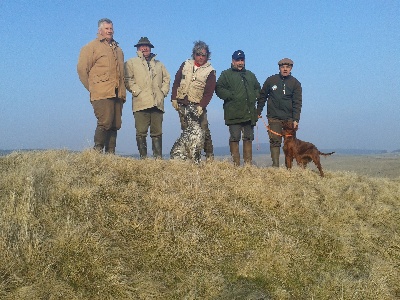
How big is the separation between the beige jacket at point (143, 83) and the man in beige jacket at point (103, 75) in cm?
38

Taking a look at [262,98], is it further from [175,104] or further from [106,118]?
[106,118]

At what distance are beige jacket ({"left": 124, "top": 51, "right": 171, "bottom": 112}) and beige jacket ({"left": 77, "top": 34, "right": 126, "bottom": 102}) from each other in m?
0.53

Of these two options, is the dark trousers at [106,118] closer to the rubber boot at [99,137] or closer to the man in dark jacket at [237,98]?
the rubber boot at [99,137]

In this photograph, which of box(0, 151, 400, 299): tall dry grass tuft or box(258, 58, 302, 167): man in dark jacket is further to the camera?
box(258, 58, 302, 167): man in dark jacket

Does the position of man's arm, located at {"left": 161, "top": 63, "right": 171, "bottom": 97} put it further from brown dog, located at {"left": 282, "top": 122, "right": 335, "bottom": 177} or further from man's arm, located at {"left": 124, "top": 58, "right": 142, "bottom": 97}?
brown dog, located at {"left": 282, "top": 122, "right": 335, "bottom": 177}

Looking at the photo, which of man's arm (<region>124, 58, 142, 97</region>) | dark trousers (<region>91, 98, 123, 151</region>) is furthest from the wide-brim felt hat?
dark trousers (<region>91, 98, 123, 151</region>)

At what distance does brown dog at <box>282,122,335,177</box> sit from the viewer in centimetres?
878

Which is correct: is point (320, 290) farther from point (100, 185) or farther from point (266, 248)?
point (100, 185)

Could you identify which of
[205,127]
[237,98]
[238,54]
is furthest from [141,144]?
[238,54]

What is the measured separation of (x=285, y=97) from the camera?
951cm

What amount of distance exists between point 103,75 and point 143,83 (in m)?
1.04

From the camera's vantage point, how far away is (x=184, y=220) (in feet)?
16.1

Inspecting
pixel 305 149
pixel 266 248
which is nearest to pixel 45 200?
pixel 266 248

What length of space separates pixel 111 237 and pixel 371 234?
4250 mm
